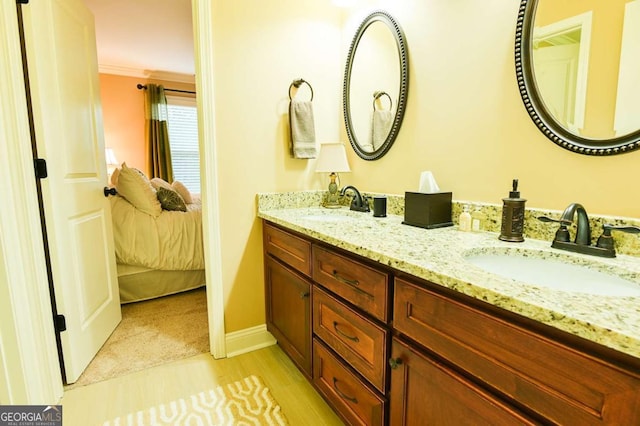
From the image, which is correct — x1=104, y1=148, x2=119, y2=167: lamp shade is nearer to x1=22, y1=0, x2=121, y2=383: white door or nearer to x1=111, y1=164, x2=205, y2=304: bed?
x1=111, y1=164, x2=205, y2=304: bed

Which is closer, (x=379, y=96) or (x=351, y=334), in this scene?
(x=351, y=334)

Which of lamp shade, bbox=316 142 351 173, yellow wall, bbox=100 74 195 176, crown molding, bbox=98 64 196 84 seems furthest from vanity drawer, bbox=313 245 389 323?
yellow wall, bbox=100 74 195 176

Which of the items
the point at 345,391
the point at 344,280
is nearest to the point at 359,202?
the point at 344,280

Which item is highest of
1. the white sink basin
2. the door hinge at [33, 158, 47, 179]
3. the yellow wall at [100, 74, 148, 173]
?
the yellow wall at [100, 74, 148, 173]

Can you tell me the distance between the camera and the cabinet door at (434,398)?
0.69 meters

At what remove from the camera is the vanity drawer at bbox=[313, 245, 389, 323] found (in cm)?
98

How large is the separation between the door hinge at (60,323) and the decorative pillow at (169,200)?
4.27 feet

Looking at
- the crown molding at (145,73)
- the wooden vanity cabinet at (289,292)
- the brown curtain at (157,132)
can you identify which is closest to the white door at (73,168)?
the wooden vanity cabinet at (289,292)

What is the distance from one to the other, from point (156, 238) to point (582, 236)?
105 inches

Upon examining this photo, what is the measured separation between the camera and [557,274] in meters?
0.95

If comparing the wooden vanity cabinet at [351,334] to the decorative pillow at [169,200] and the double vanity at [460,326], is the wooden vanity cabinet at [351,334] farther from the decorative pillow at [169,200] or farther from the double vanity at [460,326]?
the decorative pillow at [169,200]

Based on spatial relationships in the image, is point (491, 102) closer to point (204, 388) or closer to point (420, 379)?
point (420, 379)

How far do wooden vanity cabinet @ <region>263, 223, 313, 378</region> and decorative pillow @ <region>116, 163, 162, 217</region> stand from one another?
4.14 feet

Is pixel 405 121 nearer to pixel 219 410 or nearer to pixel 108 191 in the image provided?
pixel 219 410
